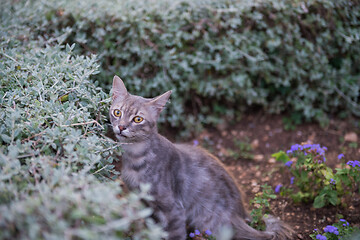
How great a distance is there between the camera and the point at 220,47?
5.00m

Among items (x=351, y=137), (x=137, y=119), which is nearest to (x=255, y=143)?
(x=351, y=137)

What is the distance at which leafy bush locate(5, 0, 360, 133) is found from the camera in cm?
483

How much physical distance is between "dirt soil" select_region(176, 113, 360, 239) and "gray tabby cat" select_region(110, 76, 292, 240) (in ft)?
Result: 2.13

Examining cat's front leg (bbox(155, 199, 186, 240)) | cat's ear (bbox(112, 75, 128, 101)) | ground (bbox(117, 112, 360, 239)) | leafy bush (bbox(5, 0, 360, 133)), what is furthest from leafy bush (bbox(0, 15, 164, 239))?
ground (bbox(117, 112, 360, 239))

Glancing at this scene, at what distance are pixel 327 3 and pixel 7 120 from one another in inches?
182

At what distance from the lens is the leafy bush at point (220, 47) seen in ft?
15.8

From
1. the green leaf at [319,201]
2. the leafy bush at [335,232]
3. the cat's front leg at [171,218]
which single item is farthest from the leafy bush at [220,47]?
the leafy bush at [335,232]

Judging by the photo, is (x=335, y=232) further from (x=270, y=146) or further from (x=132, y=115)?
(x=270, y=146)

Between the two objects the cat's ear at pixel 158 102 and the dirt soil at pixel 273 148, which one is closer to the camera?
the cat's ear at pixel 158 102

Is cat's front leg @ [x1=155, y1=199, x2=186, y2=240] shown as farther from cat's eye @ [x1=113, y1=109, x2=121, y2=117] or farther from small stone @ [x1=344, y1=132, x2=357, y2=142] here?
small stone @ [x1=344, y1=132, x2=357, y2=142]

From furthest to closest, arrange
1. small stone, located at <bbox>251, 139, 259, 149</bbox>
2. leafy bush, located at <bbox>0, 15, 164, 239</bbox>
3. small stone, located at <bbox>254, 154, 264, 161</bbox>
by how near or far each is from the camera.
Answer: small stone, located at <bbox>251, 139, 259, 149</bbox>, small stone, located at <bbox>254, 154, 264, 161</bbox>, leafy bush, located at <bbox>0, 15, 164, 239</bbox>

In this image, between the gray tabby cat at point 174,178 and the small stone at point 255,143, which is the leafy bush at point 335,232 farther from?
the small stone at point 255,143

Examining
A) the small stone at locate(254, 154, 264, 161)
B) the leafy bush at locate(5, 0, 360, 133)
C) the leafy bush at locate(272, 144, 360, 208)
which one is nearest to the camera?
the leafy bush at locate(272, 144, 360, 208)

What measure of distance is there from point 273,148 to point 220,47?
5.69 feet
